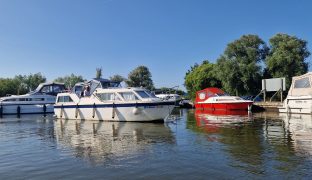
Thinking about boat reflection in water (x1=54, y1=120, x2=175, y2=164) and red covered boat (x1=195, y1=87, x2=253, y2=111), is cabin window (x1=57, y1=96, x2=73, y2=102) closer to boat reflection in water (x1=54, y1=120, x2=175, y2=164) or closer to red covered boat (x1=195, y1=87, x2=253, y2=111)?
boat reflection in water (x1=54, y1=120, x2=175, y2=164)

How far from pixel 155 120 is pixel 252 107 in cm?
2169

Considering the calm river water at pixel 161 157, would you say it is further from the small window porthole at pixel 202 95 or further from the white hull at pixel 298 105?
the small window porthole at pixel 202 95

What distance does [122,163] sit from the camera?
12.0 meters

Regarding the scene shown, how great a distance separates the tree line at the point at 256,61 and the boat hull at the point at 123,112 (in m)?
28.9

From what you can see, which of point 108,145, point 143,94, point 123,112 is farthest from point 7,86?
point 108,145

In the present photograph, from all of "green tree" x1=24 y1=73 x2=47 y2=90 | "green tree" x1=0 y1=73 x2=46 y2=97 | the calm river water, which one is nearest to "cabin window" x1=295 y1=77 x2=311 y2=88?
the calm river water

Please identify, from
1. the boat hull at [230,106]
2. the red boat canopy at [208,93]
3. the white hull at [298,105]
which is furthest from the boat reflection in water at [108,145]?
the red boat canopy at [208,93]

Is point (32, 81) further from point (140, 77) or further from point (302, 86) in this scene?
point (302, 86)

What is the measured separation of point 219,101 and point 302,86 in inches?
507

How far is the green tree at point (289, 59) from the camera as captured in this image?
49.3m

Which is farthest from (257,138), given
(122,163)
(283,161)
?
(122,163)

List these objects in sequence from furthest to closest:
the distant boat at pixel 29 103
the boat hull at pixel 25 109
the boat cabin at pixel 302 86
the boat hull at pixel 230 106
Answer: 1. the distant boat at pixel 29 103
2. the boat hull at pixel 25 109
3. the boat hull at pixel 230 106
4. the boat cabin at pixel 302 86

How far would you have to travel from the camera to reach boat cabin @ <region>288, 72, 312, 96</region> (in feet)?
113

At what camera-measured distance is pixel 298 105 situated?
1393 inches
